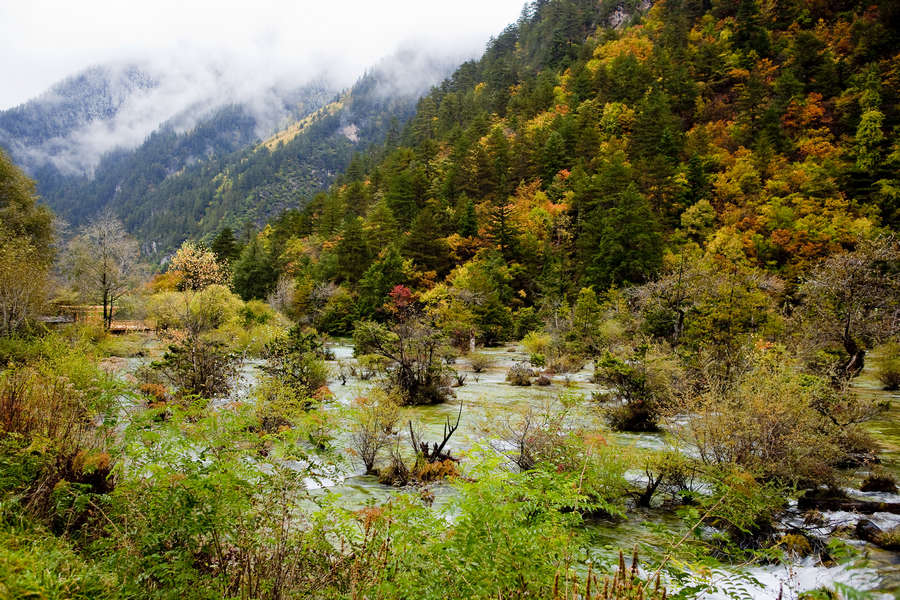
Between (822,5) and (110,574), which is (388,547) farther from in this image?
(822,5)

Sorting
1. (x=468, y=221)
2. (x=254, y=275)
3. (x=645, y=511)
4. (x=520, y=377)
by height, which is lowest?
(x=520, y=377)

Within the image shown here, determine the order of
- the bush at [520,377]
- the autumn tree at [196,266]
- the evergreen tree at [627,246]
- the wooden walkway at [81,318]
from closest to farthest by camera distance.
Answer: the bush at [520,377]
the wooden walkway at [81,318]
the autumn tree at [196,266]
the evergreen tree at [627,246]

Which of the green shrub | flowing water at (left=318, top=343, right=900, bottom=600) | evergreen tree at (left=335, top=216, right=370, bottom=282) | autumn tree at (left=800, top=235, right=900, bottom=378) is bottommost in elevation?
the green shrub

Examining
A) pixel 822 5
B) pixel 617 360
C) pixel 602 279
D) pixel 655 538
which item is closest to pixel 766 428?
pixel 655 538

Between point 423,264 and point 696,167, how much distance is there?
29.1 m

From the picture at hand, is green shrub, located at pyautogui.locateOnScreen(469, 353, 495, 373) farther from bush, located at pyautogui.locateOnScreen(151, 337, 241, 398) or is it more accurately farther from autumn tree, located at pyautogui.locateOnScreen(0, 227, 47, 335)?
autumn tree, located at pyautogui.locateOnScreen(0, 227, 47, 335)

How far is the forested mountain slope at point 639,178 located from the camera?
3691 cm

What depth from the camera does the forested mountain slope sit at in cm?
3691

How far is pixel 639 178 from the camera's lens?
45.9m

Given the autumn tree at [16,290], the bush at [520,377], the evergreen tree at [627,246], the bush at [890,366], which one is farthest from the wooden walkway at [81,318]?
the bush at [890,366]

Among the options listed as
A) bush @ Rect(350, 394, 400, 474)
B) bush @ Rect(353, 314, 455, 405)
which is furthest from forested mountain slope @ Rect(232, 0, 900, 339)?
bush @ Rect(350, 394, 400, 474)

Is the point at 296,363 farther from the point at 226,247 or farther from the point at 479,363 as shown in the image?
the point at 226,247

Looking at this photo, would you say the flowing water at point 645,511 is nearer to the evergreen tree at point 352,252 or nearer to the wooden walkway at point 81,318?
the wooden walkway at point 81,318

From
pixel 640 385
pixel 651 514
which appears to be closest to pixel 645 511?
pixel 651 514
